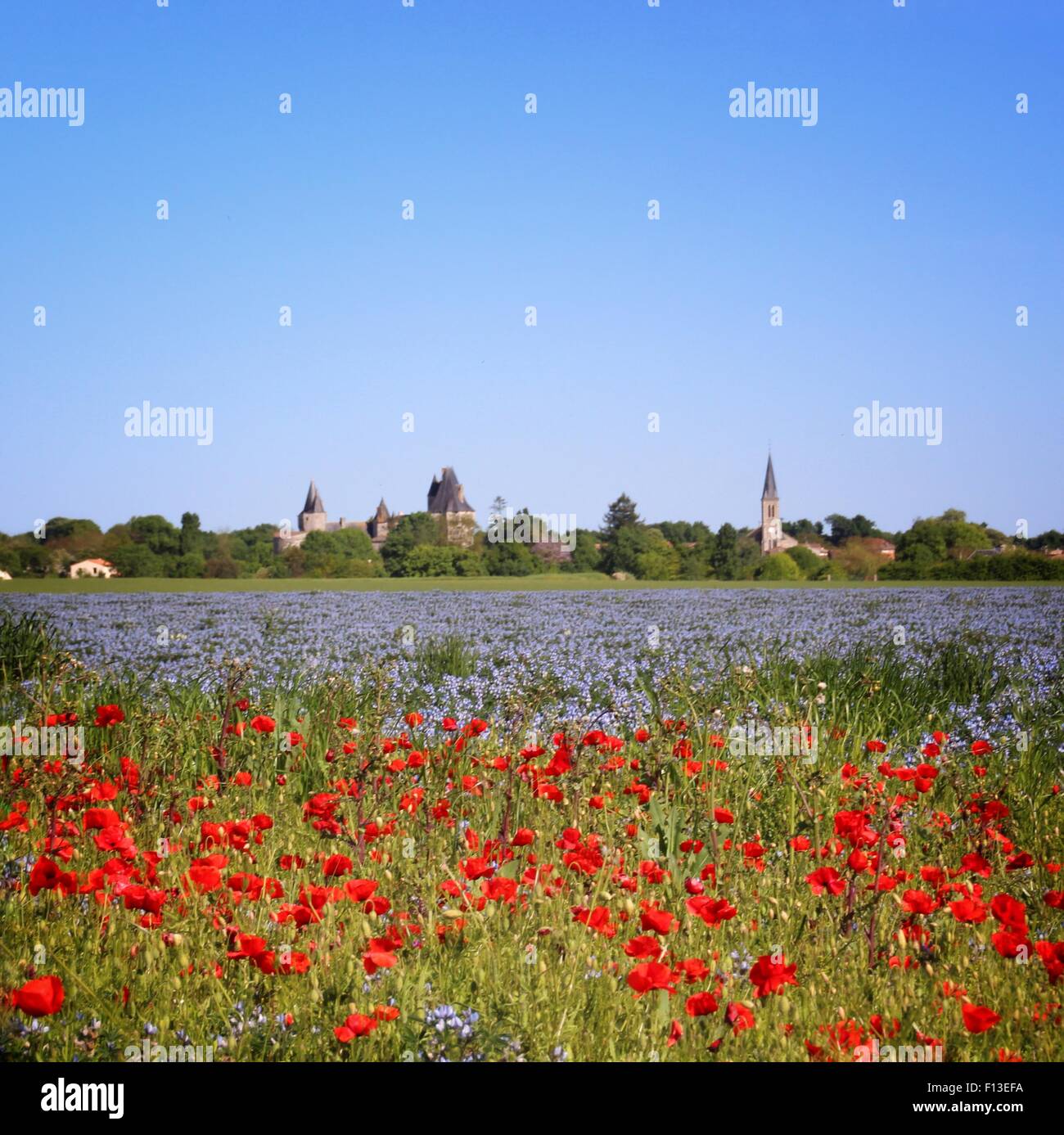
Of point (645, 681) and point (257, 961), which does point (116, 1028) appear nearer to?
point (257, 961)

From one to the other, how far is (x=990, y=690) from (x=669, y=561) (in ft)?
65.9

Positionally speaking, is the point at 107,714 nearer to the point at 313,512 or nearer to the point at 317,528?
the point at 317,528

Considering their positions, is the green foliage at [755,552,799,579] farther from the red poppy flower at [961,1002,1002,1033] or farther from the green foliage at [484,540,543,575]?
the red poppy flower at [961,1002,1002,1033]

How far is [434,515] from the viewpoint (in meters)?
37.9

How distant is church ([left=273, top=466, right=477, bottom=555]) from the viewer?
3103cm

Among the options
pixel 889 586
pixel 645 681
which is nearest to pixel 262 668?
pixel 645 681

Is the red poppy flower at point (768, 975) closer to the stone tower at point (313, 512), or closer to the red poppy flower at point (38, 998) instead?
the red poppy flower at point (38, 998)

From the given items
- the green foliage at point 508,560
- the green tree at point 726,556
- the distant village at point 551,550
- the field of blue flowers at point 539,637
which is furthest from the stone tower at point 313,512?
the field of blue flowers at point 539,637

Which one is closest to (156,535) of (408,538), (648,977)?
(408,538)

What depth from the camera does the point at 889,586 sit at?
781 inches

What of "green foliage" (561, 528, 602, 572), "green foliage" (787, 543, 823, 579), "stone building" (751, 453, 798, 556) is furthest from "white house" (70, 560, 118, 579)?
"green foliage" (787, 543, 823, 579)

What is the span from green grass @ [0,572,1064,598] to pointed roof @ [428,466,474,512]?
2597cm

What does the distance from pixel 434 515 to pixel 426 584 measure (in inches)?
455

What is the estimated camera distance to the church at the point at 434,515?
3103 centimetres
